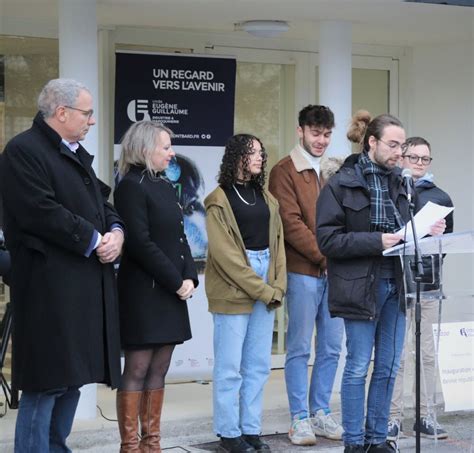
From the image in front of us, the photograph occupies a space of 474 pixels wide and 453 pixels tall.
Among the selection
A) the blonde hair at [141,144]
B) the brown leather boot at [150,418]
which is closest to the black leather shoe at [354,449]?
the brown leather boot at [150,418]

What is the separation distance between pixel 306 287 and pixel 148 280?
53.4 inches

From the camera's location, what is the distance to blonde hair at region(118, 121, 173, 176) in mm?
5715

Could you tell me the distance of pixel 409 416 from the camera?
24.2 ft

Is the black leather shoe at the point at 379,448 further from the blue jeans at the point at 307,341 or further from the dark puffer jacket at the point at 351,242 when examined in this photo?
the dark puffer jacket at the point at 351,242

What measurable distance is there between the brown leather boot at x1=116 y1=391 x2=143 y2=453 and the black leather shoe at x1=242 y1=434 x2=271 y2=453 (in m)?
0.89

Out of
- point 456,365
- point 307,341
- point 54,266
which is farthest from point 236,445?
point 54,266

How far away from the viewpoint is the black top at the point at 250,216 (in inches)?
244

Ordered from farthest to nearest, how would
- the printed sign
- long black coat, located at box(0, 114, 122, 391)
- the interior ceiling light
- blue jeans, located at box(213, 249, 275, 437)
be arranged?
the interior ceiling light → blue jeans, located at box(213, 249, 275, 437) → the printed sign → long black coat, located at box(0, 114, 122, 391)

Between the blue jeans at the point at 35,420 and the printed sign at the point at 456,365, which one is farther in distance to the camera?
the printed sign at the point at 456,365

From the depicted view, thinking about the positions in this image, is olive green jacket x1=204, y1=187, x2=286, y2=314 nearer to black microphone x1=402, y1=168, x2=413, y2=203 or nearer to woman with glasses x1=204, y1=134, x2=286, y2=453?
woman with glasses x1=204, y1=134, x2=286, y2=453

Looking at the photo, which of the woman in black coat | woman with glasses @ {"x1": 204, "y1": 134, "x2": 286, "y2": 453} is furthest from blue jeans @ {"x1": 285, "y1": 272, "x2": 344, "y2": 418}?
the woman in black coat

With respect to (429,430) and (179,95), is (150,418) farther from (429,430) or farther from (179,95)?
(179,95)

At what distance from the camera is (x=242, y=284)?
19.9ft

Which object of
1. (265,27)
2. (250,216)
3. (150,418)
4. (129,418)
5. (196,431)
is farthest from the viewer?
(265,27)
